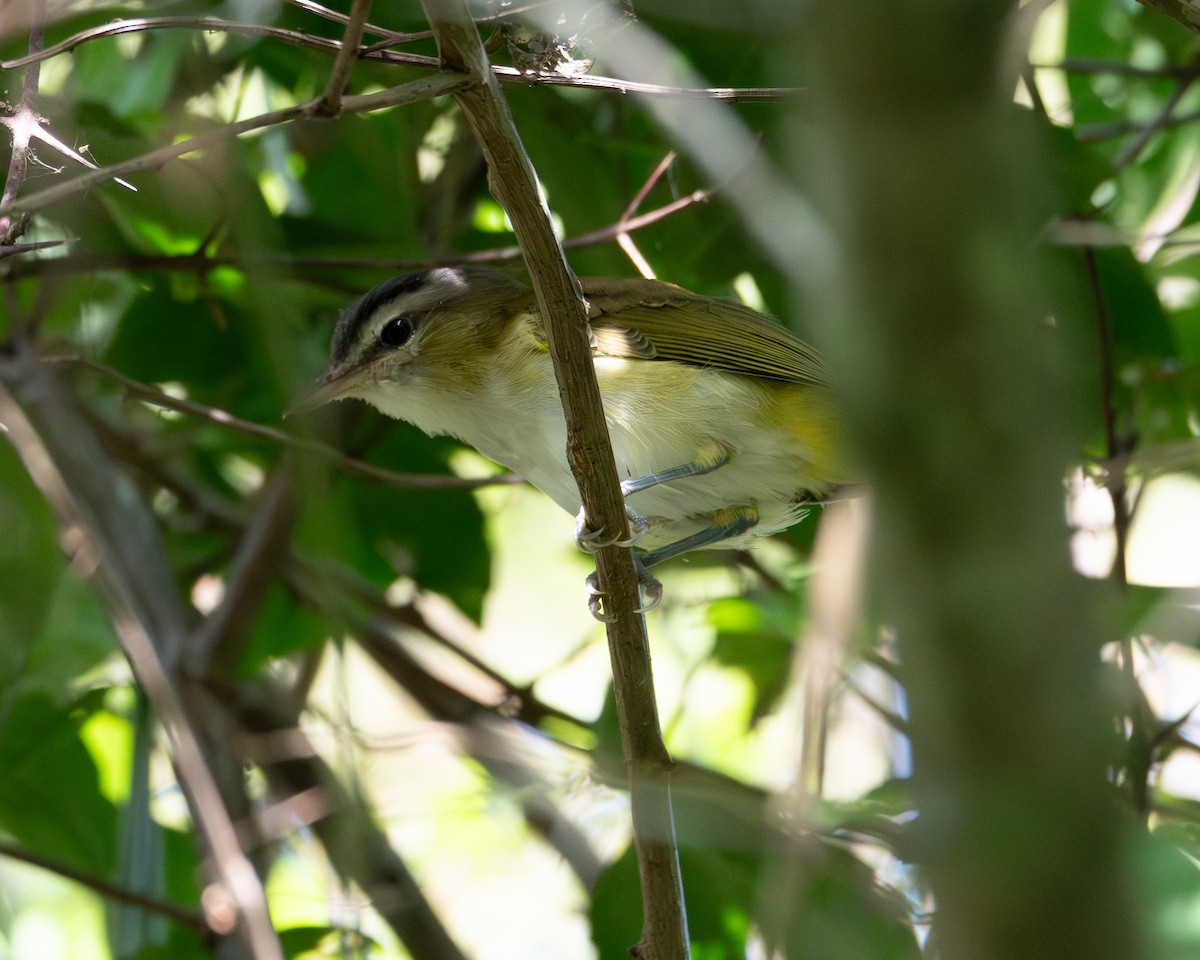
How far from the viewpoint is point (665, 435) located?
2.99 meters

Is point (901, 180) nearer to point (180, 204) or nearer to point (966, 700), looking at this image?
point (966, 700)

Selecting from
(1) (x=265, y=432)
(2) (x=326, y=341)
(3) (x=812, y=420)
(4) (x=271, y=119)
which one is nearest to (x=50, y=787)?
(1) (x=265, y=432)

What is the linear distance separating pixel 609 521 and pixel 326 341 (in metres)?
2.04

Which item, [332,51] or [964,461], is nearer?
[964,461]

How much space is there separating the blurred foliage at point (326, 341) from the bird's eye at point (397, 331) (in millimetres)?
198

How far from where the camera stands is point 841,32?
0.73 m

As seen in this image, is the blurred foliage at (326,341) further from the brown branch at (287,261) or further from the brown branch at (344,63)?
the brown branch at (344,63)

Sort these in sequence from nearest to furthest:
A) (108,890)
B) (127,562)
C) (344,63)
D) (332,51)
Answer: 1. (344,63)
2. (332,51)
3. (108,890)
4. (127,562)

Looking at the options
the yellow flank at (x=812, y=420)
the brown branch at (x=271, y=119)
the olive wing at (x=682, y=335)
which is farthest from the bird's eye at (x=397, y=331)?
the brown branch at (x=271, y=119)

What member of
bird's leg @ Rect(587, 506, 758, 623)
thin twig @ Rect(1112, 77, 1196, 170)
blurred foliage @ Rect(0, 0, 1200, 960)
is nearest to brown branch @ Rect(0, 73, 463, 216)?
blurred foliage @ Rect(0, 0, 1200, 960)

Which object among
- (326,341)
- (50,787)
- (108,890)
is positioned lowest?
(108,890)

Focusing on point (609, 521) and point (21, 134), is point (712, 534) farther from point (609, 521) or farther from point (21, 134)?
point (21, 134)

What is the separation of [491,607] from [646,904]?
304 cm

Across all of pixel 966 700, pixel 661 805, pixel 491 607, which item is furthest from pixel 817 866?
pixel 491 607
